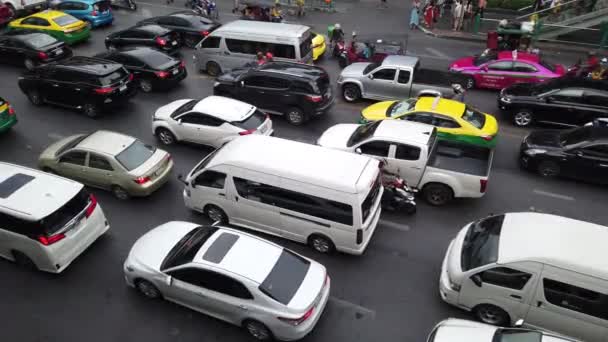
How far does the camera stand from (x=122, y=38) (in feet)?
66.1

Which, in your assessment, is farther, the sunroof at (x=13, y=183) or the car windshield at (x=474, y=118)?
the car windshield at (x=474, y=118)

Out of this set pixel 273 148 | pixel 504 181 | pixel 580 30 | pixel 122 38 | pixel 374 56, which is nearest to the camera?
pixel 273 148

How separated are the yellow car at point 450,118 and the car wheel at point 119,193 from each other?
6.84 meters

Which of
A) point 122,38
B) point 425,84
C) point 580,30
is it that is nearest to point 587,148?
point 425,84

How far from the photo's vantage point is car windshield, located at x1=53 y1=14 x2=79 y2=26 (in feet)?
68.3

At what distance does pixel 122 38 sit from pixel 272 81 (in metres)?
9.28

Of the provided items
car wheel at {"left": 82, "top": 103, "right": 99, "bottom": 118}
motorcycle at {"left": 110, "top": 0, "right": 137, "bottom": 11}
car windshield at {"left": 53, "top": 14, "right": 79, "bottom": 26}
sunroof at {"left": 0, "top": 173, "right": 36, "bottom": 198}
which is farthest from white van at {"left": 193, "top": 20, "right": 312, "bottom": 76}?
motorcycle at {"left": 110, "top": 0, "right": 137, "bottom": 11}

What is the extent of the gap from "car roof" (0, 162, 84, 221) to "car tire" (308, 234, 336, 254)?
16.3ft

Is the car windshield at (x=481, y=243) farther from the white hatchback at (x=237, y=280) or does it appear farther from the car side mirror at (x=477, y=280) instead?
the white hatchback at (x=237, y=280)

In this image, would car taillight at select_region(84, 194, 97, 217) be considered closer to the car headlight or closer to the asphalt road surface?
the asphalt road surface

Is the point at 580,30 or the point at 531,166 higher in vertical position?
the point at 580,30

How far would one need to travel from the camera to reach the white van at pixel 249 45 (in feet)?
56.6

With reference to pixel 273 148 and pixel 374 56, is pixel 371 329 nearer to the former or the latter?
pixel 273 148

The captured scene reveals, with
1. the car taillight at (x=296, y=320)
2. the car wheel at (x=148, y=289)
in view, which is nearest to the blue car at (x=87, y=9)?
the car wheel at (x=148, y=289)
